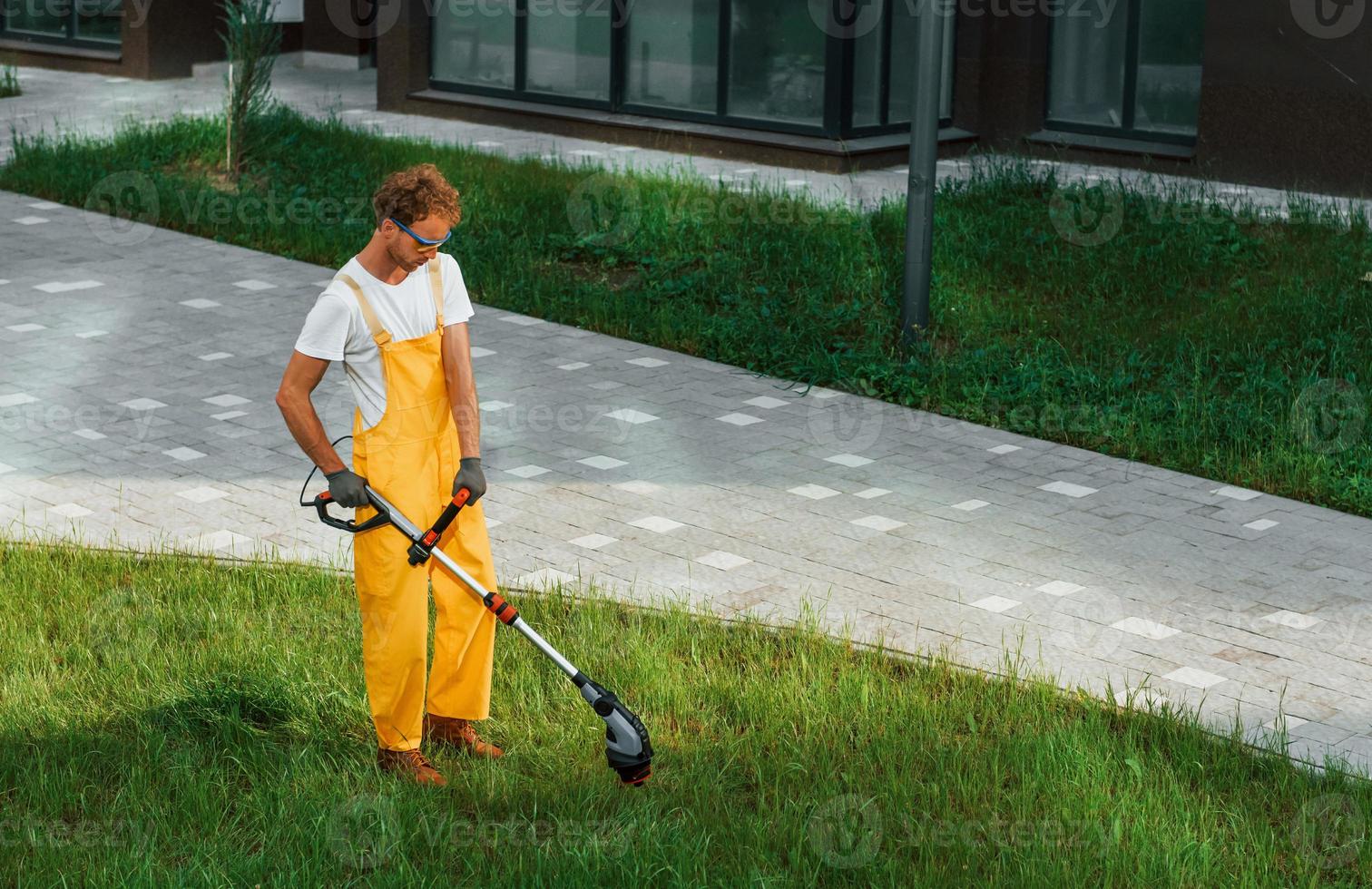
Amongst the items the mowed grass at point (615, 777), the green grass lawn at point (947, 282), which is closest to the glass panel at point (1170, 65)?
the green grass lawn at point (947, 282)

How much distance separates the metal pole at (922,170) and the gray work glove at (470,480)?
526 cm

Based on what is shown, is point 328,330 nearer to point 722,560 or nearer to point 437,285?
point 437,285

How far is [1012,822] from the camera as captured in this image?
5152 mm

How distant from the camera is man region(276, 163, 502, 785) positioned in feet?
17.0

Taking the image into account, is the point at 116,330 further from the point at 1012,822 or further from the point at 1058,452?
the point at 1012,822

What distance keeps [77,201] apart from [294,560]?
902 cm

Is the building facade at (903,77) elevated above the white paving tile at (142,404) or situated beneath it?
elevated above

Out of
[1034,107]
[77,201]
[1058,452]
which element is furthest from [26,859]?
[1034,107]

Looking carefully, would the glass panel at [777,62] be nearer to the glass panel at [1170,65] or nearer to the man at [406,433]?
the glass panel at [1170,65]

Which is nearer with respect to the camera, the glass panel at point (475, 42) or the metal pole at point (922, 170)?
the metal pole at point (922, 170)

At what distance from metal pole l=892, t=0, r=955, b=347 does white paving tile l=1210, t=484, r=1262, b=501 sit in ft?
7.77

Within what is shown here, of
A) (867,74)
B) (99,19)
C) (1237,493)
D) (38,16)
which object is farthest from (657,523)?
(38,16)

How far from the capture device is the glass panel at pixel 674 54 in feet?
58.1

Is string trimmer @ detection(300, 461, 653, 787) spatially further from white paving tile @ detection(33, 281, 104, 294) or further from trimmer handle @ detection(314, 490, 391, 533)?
white paving tile @ detection(33, 281, 104, 294)
